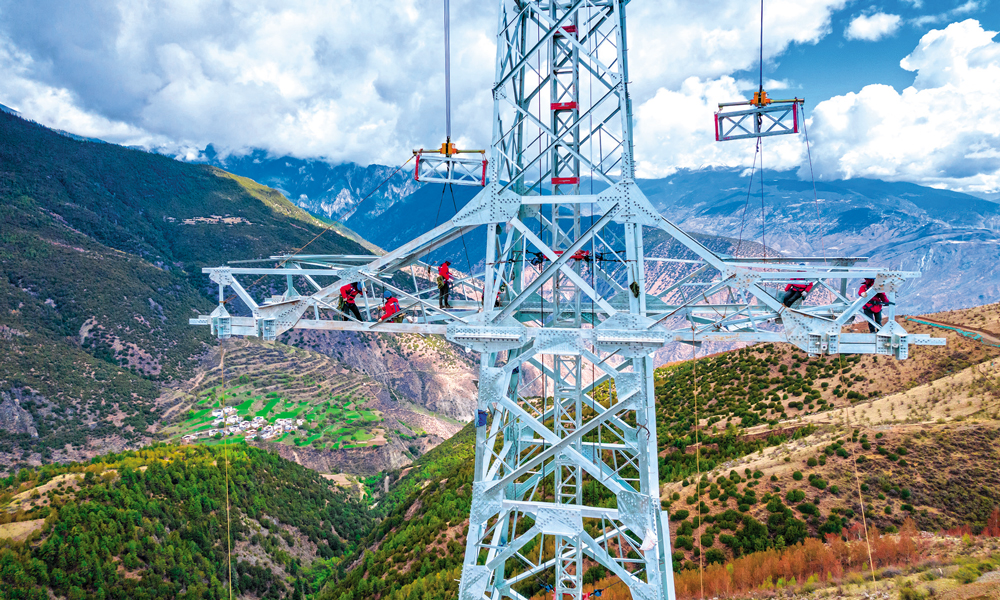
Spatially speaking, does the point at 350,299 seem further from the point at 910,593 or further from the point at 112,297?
the point at 112,297

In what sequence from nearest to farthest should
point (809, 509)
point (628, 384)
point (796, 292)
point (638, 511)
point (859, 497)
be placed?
point (638, 511) < point (628, 384) < point (796, 292) < point (859, 497) < point (809, 509)

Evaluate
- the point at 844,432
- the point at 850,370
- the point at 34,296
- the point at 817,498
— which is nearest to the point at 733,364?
the point at 850,370

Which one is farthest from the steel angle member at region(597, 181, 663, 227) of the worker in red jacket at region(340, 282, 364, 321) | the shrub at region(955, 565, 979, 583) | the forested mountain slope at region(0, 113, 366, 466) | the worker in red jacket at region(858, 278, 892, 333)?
the forested mountain slope at region(0, 113, 366, 466)

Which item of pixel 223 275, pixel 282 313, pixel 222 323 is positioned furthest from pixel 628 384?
pixel 223 275

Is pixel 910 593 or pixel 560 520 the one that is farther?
pixel 910 593

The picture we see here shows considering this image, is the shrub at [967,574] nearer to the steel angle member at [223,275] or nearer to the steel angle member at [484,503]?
the steel angle member at [484,503]
